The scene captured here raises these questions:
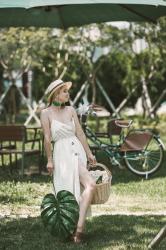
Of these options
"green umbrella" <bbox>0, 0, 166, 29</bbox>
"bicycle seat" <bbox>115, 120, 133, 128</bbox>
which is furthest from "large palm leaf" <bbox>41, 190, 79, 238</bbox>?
"bicycle seat" <bbox>115, 120, 133, 128</bbox>

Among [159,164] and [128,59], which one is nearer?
[159,164]

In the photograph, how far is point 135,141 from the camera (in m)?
11.7

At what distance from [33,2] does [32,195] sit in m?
2.99

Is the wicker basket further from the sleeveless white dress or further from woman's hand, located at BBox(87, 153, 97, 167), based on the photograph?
woman's hand, located at BBox(87, 153, 97, 167)

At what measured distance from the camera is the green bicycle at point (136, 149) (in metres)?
11.7

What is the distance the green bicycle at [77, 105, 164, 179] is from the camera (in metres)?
11.7

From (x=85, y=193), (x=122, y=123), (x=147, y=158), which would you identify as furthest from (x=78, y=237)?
(x=122, y=123)

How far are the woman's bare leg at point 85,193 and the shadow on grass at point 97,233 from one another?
24cm

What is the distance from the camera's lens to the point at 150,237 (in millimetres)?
7320

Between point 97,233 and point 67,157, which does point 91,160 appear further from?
point 97,233

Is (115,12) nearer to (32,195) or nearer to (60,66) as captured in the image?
(32,195)

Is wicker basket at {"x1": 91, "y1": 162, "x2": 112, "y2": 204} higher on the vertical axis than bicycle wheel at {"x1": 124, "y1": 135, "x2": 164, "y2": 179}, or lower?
higher

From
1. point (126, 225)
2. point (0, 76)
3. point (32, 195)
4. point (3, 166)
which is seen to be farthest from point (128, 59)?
point (126, 225)

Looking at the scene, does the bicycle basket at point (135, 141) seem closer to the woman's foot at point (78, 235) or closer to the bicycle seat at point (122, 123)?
the bicycle seat at point (122, 123)
